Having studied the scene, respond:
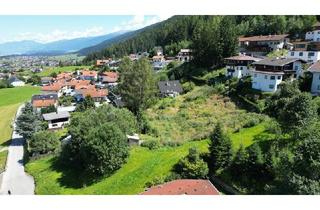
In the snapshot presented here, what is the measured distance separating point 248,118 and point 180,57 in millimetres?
34627

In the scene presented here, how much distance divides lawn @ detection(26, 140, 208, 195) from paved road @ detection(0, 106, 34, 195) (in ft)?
1.78

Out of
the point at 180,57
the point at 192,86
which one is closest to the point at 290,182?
the point at 192,86

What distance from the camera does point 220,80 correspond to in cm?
3119

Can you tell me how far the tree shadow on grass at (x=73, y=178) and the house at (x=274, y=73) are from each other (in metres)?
14.0

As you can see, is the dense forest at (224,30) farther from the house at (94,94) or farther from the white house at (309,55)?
the house at (94,94)

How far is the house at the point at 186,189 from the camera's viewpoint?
487 inches

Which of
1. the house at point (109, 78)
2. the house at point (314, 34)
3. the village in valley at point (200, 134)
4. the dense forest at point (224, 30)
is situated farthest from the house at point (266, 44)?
the house at point (109, 78)

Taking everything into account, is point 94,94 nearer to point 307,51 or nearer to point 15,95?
point 15,95

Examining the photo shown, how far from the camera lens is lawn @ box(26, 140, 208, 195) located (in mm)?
15898

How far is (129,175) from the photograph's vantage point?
16.8 meters

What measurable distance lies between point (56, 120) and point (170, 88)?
477 inches

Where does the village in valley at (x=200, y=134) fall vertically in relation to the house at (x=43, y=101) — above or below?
above

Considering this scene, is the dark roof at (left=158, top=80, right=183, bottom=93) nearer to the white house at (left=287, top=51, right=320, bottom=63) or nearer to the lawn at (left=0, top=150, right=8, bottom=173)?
Result: the white house at (left=287, top=51, right=320, bottom=63)

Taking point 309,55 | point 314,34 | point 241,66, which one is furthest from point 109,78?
point 309,55
